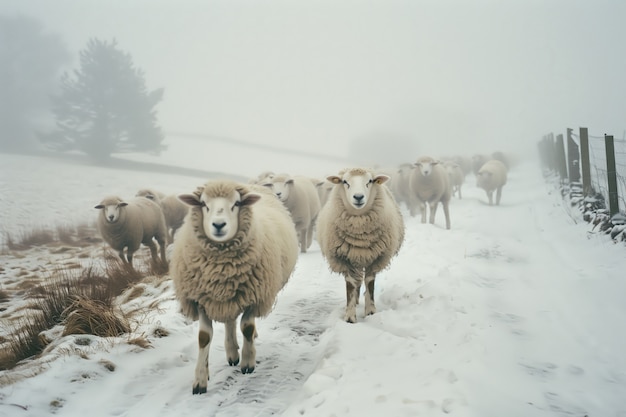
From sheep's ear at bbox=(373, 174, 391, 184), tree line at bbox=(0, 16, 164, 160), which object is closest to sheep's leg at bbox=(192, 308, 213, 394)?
sheep's ear at bbox=(373, 174, 391, 184)

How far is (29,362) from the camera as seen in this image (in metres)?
3.40

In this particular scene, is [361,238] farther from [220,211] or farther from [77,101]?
[77,101]

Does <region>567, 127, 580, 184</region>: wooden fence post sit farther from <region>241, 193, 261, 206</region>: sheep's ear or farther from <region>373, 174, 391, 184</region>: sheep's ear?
<region>241, 193, 261, 206</region>: sheep's ear

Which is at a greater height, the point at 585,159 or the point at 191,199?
the point at 585,159

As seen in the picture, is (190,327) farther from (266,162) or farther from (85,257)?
(266,162)

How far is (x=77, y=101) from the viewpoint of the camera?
2773 cm

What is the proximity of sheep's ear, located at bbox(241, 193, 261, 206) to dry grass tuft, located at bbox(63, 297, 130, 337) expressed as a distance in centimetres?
209

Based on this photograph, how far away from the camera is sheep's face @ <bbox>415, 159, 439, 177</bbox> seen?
11008 mm

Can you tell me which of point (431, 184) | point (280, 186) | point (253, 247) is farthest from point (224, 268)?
point (431, 184)

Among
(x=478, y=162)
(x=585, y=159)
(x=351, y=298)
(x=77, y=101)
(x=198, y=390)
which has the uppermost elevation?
(x=77, y=101)

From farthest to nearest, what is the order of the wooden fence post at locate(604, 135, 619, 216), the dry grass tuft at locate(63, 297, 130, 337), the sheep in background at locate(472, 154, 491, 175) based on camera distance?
the sheep in background at locate(472, 154, 491, 175) < the wooden fence post at locate(604, 135, 619, 216) < the dry grass tuft at locate(63, 297, 130, 337)

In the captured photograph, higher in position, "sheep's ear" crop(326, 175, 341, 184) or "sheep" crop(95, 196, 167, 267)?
"sheep's ear" crop(326, 175, 341, 184)

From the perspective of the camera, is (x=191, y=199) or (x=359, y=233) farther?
(x=359, y=233)

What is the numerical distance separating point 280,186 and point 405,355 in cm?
608
